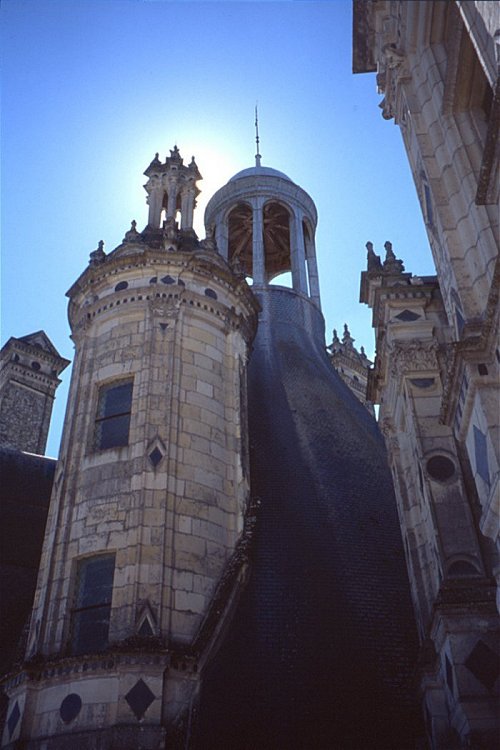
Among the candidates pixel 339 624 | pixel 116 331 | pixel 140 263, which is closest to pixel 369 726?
pixel 339 624

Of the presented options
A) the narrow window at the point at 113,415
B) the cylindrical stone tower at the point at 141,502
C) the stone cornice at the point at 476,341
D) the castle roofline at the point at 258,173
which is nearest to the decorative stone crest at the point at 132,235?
the cylindrical stone tower at the point at 141,502

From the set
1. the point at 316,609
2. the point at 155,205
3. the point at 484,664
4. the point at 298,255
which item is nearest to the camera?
the point at 484,664

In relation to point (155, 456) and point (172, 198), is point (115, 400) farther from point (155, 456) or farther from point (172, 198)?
point (172, 198)

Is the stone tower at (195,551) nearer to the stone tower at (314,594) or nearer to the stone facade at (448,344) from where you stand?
the stone tower at (314,594)

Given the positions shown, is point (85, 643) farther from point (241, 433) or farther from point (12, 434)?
point (12, 434)

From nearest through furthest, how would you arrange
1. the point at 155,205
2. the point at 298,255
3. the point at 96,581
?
the point at 96,581, the point at 155,205, the point at 298,255

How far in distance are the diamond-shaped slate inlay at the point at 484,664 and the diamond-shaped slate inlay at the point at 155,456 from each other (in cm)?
637

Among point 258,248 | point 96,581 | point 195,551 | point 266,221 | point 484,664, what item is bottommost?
point 484,664

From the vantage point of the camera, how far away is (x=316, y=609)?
1288 centimetres

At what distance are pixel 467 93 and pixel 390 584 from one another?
9.83m

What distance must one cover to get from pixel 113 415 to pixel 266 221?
21.8 metres

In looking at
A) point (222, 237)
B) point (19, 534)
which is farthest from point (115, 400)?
point (222, 237)

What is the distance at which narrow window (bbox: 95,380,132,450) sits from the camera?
13.7 m

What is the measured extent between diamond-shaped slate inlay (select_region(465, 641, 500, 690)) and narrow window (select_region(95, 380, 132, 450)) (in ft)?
24.0
